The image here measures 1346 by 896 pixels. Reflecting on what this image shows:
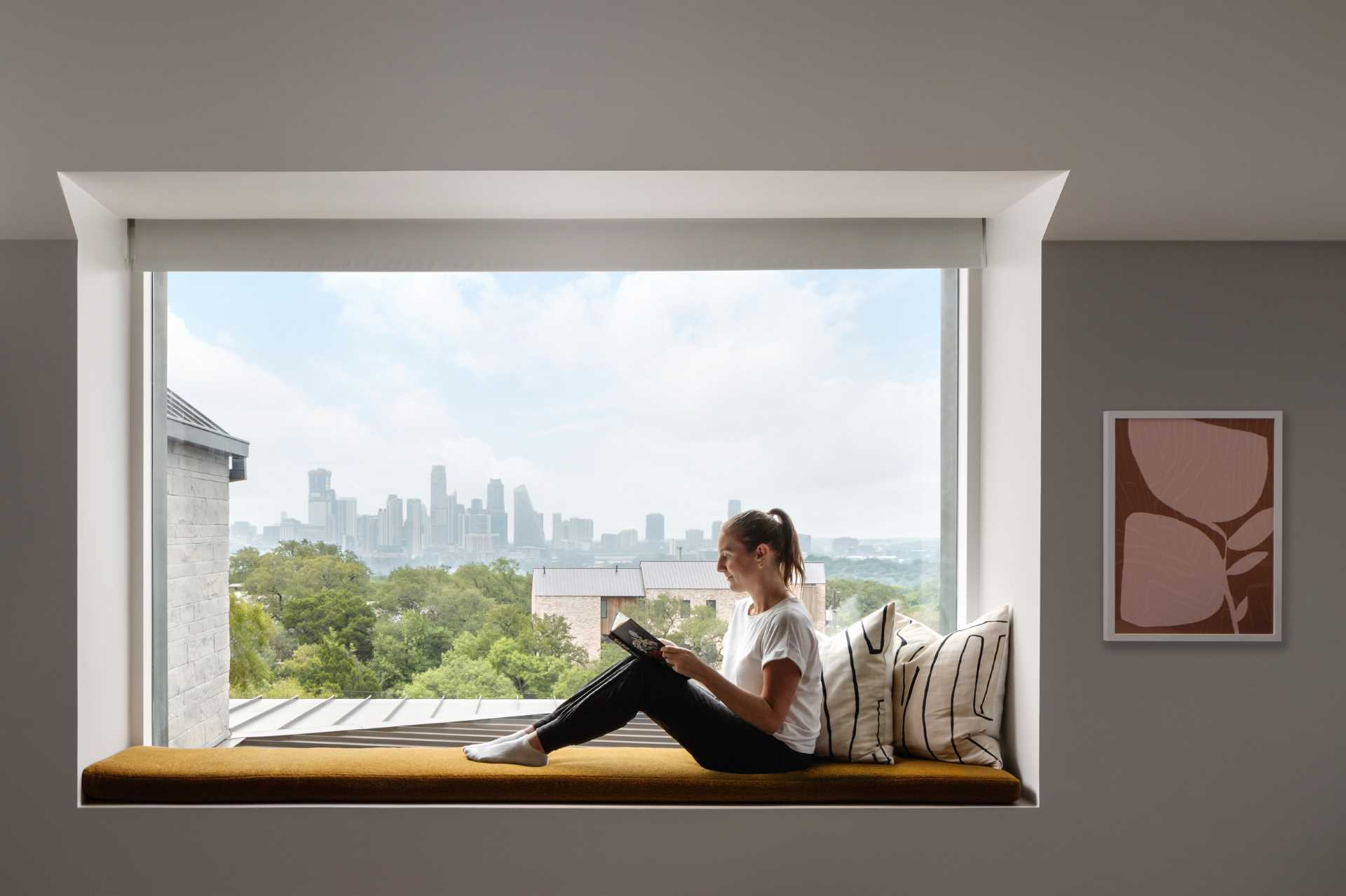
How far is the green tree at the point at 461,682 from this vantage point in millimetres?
2885

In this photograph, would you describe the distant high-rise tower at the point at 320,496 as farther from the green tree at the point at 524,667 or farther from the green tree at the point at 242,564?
the green tree at the point at 524,667

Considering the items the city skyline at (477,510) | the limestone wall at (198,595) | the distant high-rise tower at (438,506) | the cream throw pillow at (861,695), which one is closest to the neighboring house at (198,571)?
the limestone wall at (198,595)

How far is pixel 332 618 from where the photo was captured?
290 cm

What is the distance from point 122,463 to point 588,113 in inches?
72.8

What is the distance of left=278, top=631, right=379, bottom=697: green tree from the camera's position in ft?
9.47

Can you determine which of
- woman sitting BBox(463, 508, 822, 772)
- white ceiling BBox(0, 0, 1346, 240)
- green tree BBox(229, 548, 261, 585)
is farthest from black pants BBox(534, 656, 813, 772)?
white ceiling BBox(0, 0, 1346, 240)

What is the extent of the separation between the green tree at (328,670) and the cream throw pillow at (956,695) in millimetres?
1712

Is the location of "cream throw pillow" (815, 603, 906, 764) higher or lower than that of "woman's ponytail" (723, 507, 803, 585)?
lower

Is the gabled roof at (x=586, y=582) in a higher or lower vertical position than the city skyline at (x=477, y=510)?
lower

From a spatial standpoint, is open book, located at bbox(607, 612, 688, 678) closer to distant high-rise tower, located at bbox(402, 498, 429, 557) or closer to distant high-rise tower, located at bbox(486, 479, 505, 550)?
distant high-rise tower, located at bbox(486, 479, 505, 550)

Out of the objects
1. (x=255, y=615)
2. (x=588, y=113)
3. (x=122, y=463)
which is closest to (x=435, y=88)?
(x=588, y=113)

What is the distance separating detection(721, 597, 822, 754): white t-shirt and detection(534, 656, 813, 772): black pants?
64 mm

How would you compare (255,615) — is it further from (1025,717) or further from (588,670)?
(1025,717)

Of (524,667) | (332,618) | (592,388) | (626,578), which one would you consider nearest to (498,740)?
(524,667)
